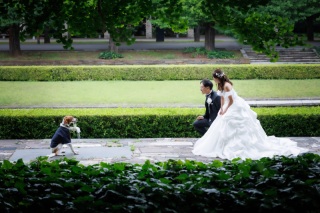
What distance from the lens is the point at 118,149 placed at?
11312mm

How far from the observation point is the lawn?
1909cm

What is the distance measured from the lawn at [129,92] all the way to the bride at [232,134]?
24.0 feet

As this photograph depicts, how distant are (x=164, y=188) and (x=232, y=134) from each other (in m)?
5.96

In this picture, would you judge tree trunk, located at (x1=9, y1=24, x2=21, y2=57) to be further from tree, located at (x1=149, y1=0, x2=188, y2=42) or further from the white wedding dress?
tree, located at (x1=149, y1=0, x2=188, y2=42)

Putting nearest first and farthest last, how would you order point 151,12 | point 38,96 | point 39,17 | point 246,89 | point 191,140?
point 39,17 < point 151,12 < point 191,140 < point 38,96 < point 246,89

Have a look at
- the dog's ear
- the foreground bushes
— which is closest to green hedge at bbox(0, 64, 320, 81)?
the dog's ear

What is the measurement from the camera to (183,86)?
907 inches

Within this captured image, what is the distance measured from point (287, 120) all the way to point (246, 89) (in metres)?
9.21

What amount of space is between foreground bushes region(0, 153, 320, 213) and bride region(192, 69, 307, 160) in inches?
187

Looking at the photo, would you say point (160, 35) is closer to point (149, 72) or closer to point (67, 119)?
point (149, 72)

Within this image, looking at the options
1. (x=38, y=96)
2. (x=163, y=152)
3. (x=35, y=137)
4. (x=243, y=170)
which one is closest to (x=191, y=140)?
(x=163, y=152)

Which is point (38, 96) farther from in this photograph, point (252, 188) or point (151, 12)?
point (252, 188)

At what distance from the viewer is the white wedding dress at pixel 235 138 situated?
10.7 metres

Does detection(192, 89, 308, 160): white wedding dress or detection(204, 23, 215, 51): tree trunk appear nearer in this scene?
detection(192, 89, 308, 160): white wedding dress
